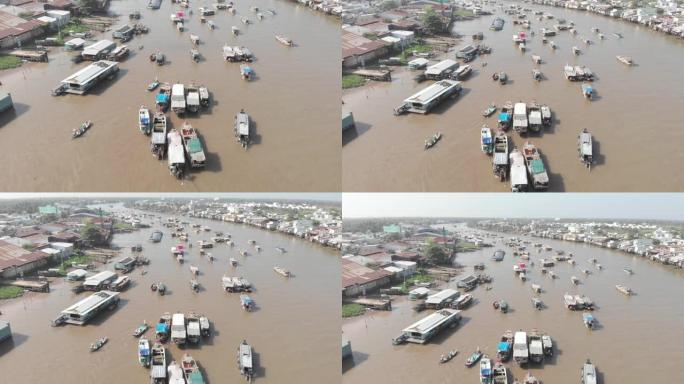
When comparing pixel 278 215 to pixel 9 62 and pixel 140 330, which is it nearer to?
pixel 9 62

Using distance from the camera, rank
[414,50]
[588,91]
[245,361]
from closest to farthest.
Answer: [245,361] < [588,91] < [414,50]

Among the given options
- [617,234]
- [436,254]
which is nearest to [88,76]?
[436,254]

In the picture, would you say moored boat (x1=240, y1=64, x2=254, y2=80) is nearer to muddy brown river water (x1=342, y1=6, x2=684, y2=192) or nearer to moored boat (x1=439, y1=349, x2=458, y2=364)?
muddy brown river water (x1=342, y1=6, x2=684, y2=192)

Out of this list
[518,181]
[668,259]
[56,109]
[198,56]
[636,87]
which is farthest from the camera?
[668,259]

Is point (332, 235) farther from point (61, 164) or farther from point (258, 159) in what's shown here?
point (61, 164)

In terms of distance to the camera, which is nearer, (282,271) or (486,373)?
(486,373)

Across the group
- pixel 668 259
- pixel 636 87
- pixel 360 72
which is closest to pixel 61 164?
pixel 360 72

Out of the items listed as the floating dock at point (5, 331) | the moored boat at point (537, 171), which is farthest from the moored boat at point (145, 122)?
the moored boat at point (537, 171)
